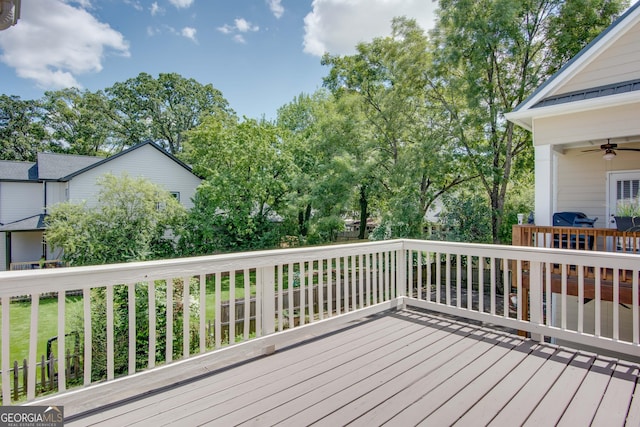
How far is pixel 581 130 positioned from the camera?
4988 mm

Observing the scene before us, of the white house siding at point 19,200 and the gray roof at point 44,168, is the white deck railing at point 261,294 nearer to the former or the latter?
the gray roof at point 44,168

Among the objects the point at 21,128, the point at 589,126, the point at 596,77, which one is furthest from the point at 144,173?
the point at 21,128

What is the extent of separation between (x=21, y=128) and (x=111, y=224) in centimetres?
2247

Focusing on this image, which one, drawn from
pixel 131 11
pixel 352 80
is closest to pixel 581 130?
pixel 352 80

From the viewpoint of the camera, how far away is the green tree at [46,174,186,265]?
11.1 metres

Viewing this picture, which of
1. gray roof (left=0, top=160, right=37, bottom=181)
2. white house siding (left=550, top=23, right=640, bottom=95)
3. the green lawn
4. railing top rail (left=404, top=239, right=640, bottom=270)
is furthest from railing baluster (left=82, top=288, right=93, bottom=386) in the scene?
gray roof (left=0, top=160, right=37, bottom=181)

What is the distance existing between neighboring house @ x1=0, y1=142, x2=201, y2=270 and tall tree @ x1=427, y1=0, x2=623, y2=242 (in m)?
12.1

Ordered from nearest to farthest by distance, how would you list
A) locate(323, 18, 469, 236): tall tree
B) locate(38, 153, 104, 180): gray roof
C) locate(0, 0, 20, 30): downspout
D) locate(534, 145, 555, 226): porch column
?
1. locate(0, 0, 20, 30): downspout
2. locate(534, 145, 555, 226): porch column
3. locate(323, 18, 469, 236): tall tree
4. locate(38, 153, 104, 180): gray roof

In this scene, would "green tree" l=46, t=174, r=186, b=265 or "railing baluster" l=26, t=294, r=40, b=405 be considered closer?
"railing baluster" l=26, t=294, r=40, b=405

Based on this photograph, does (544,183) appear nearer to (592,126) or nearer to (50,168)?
(592,126)

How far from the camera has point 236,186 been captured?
13.7 meters

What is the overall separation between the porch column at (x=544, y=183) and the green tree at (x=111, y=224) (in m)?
12.0

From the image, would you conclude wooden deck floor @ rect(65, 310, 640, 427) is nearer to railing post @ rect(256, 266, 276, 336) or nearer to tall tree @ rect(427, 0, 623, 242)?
railing post @ rect(256, 266, 276, 336)

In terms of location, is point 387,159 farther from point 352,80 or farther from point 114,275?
point 114,275
